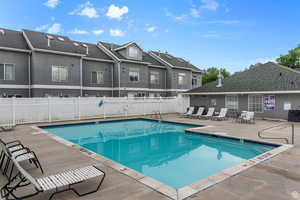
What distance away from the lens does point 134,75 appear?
22.3m

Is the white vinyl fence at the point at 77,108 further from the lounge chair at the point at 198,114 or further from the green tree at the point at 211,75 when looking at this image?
the green tree at the point at 211,75

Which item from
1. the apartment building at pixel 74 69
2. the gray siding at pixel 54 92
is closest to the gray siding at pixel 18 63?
the apartment building at pixel 74 69

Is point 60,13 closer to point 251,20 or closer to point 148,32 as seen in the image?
point 148,32

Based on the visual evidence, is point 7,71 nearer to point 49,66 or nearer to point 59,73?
point 49,66

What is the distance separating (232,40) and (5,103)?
2436cm

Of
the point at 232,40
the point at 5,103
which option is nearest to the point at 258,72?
the point at 232,40

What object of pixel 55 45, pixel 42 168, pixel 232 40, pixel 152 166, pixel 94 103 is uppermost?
pixel 232 40

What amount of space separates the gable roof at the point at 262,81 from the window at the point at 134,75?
6.62 meters

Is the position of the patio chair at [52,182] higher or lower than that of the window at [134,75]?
lower

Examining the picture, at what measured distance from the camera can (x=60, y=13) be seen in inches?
856

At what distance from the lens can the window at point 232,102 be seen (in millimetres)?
16758

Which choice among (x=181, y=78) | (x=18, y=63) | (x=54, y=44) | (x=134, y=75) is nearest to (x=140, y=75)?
(x=134, y=75)

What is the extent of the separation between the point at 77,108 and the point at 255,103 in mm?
13971

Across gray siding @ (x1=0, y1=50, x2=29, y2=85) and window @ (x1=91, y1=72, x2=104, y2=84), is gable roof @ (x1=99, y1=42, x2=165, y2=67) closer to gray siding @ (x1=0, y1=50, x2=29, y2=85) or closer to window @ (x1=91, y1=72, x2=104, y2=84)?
window @ (x1=91, y1=72, x2=104, y2=84)
